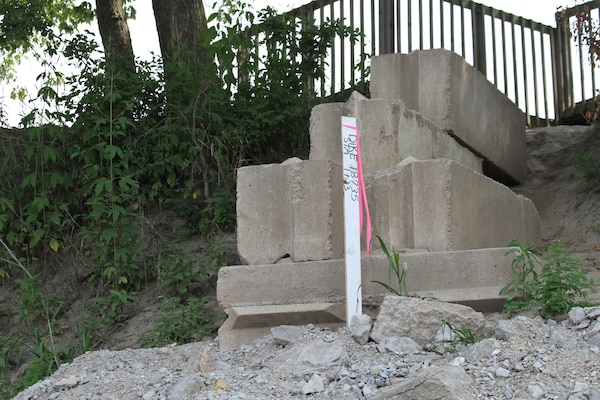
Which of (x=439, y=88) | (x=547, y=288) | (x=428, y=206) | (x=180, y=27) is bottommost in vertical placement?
(x=547, y=288)

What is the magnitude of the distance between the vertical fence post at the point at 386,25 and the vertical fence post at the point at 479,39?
96 cm

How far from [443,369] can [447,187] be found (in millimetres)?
1691

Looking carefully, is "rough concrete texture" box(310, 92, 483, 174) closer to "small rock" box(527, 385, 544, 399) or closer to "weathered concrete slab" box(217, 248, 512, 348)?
"weathered concrete slab" box(217, 248, 512, 348)

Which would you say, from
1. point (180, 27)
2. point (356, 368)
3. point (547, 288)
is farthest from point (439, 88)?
point (180, 27)

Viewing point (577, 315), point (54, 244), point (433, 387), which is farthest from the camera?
point (54, 244)

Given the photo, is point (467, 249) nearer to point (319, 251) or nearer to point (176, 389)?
point (319, 251)

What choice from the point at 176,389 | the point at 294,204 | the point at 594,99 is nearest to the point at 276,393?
the point at 176,389

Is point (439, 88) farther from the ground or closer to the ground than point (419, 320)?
farther from the ground

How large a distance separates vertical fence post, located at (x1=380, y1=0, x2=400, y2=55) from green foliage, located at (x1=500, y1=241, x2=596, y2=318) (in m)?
3.92

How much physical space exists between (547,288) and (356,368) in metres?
1.12

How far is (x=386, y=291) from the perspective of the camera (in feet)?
15.9

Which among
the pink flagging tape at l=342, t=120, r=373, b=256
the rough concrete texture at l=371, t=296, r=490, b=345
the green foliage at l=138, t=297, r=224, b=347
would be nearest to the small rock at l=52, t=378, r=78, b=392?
the green foliage at l=138, t=297, r=224, b=347

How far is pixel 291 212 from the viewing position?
16.9ft

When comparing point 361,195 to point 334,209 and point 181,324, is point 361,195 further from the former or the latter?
point 181,324
